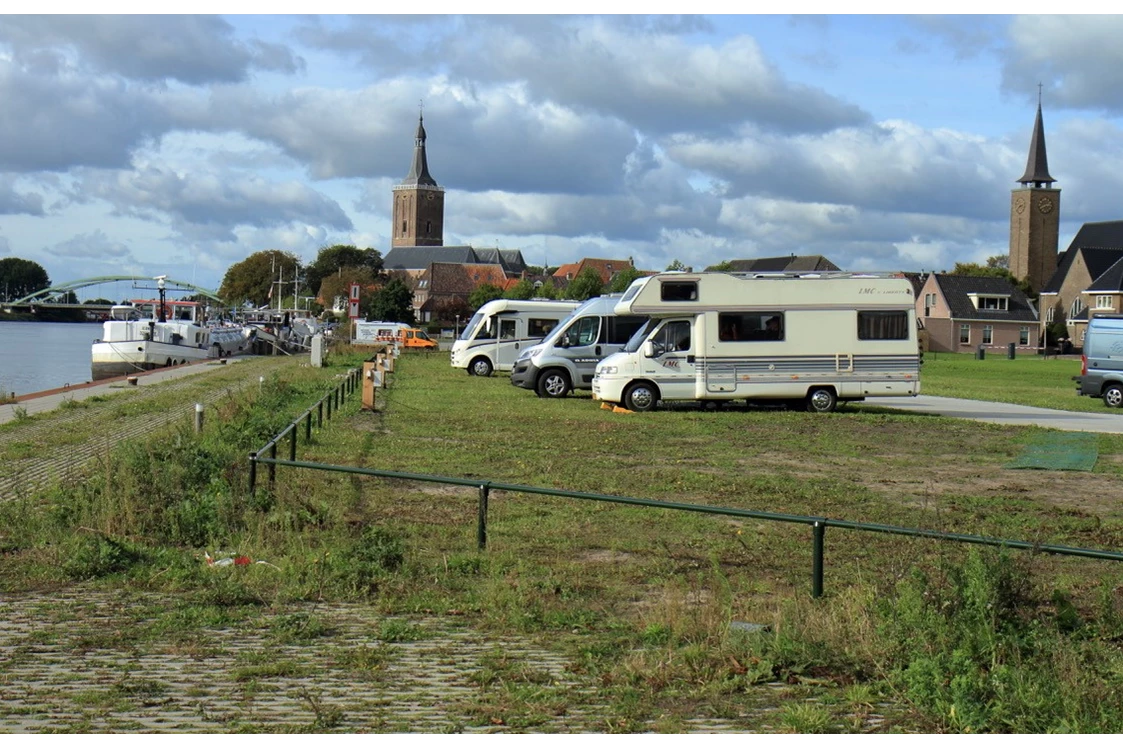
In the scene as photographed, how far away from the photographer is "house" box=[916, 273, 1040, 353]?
110m

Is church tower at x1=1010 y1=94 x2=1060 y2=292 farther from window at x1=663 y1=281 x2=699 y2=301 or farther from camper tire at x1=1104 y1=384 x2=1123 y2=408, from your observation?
window at x1=663 y1=281 x2=699 y2=301

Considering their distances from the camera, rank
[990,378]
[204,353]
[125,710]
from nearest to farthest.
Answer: [125,710], [990,378], [204,353]

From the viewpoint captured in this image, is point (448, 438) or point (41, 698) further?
point (448, 438)

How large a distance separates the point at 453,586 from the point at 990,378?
154 ft

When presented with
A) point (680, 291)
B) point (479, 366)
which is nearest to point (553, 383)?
point (680, 291)

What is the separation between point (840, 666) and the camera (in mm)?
6945

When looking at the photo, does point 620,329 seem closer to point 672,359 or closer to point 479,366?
point 672,359

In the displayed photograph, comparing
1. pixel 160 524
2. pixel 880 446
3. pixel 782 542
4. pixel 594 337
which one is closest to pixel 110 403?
pixel 594 337

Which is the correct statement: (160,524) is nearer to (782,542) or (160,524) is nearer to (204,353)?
(782,542)

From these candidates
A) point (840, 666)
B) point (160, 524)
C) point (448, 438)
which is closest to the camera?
point (840, 666)

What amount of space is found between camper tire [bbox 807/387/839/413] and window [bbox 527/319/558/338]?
1642 cm

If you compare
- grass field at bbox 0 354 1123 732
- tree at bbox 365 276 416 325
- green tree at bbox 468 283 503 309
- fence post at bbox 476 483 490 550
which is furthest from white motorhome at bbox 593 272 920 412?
green tree at bbox 468 283 503 309

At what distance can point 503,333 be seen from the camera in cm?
4359
